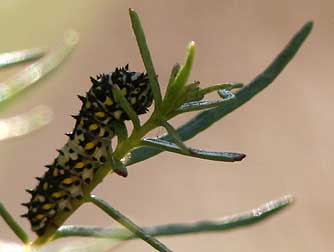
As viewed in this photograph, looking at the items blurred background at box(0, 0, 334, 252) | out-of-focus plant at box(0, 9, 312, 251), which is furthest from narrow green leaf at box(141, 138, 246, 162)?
blurred background at box(0, 0, 334, 252)

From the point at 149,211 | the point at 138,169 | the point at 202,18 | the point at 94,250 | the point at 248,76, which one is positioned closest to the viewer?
the point at 94,250

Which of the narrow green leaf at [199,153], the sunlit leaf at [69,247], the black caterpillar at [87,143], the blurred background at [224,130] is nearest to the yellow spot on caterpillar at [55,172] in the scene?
the black caterpillar at [87,143]

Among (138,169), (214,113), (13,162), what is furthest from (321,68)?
(214,113)

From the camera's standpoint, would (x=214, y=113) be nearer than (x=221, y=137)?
Yes

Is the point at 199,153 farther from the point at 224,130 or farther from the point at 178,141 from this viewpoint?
the point at 224,130

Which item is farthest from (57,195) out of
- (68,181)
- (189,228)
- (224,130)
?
(224,130)

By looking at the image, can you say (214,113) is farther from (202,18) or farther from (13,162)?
(202,18)
